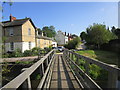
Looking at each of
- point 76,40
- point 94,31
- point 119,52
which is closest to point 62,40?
point 76,40

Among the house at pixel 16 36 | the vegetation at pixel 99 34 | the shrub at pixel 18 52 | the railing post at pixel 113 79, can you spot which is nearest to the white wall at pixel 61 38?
the vegetation at pixel 99 34

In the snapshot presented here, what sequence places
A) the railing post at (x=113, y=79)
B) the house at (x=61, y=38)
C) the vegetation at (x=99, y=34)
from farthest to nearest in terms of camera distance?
the house at (x=61, y=38), the vegetation at (x=99, y=34), the railing post at (x=113, y=79)

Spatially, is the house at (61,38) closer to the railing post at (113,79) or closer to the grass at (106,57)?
the grass at (106,57)

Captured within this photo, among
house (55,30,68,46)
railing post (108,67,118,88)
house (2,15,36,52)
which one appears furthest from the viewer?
house (55,30,68,46)

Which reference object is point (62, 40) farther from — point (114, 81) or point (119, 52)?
point (114, 81)

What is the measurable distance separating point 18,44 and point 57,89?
50.4 feet

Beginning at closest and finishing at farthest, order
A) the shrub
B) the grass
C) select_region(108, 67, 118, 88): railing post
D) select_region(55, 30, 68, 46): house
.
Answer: select_region(108, 67, 118, 88): railing post < the shrub < the grass < select_region(55, 30, 68, 46): house

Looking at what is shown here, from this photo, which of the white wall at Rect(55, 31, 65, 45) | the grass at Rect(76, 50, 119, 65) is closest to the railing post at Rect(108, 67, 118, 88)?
the grass at Rect(76, 50, 119, 65)

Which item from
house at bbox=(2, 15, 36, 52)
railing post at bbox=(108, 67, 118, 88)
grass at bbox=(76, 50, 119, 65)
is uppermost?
house at bbox=(2, 15, 36, 52)

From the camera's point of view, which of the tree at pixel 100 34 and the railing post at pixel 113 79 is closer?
the railing post at pixel 113 79

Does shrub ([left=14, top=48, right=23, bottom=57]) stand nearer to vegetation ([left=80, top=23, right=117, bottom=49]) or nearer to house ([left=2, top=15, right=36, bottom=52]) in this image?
house ([left=2, top=15, right=36, bottom=52])

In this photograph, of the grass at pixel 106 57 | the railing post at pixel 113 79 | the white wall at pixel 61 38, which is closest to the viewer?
the railing post at pixel 113 79

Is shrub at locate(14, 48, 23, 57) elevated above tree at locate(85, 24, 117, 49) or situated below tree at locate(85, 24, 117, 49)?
below

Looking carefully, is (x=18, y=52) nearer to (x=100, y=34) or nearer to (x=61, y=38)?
(x=100, y=34)
